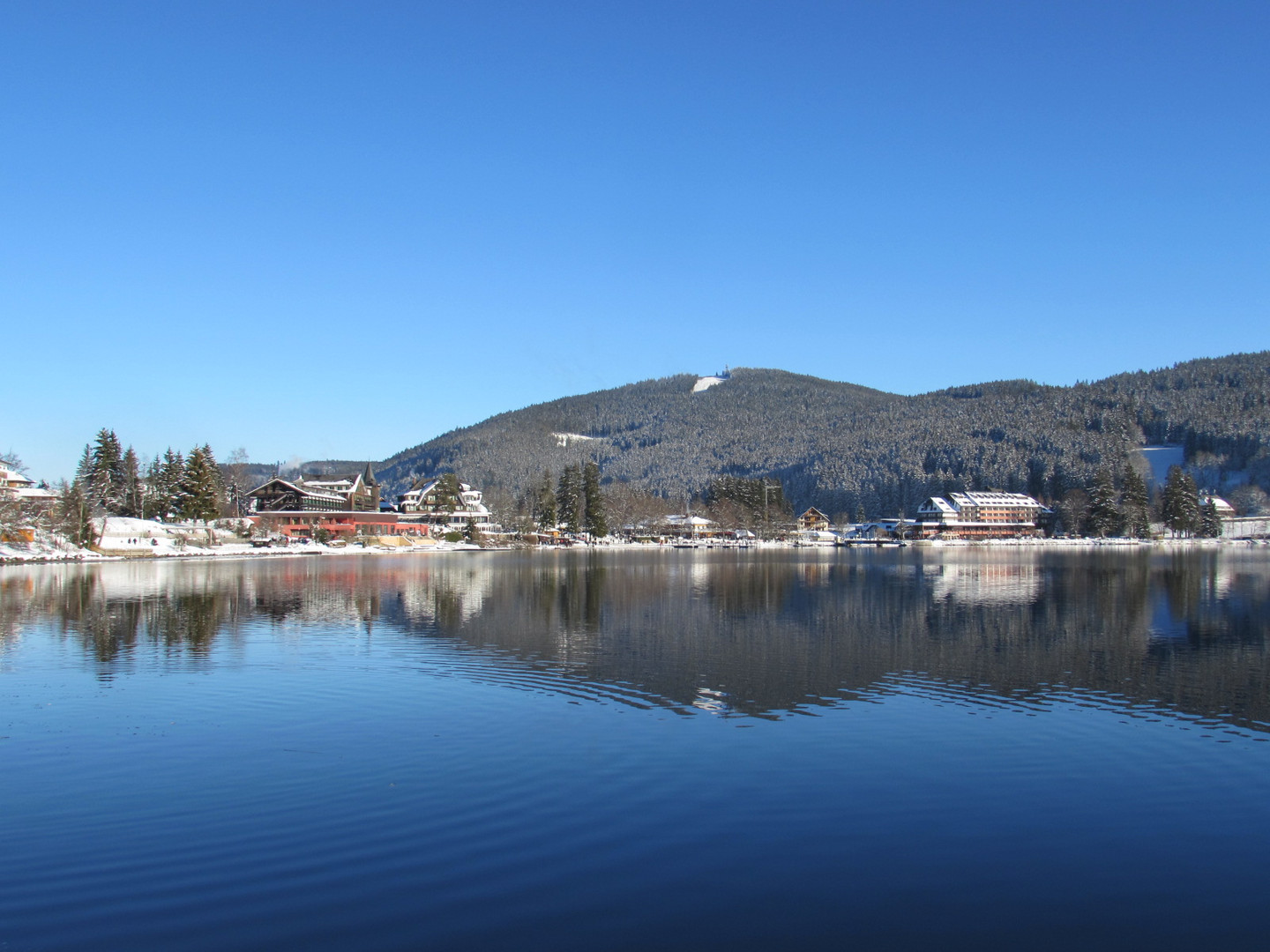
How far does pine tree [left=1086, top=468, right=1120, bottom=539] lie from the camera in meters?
137

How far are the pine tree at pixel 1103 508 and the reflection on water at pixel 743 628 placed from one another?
83.7 m

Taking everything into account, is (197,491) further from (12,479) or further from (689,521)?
(689,521)

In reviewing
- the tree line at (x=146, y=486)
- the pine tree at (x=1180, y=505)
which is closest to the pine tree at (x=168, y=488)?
the tree line at (x=146, y=486)

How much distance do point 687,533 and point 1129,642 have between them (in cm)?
14192

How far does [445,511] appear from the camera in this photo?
143 m

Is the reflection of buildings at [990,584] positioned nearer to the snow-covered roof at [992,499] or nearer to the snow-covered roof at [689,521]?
the snow-covered roof at [689,521]

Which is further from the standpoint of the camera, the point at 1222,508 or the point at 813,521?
the point at 813,521

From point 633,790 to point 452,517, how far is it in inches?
5262

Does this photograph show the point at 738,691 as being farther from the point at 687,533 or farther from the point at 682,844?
the point at 687,533

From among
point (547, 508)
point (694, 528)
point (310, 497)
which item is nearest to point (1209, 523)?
point (694, 528)

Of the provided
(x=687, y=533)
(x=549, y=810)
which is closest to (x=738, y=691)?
(x=549, y=810)

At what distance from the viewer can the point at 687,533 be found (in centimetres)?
16912

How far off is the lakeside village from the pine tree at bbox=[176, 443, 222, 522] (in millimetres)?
130

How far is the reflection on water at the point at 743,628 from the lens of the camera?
20.7m
